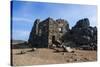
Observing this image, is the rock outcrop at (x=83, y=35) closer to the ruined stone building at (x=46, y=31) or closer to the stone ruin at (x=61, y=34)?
the stone ruin at (x=61, y=34)

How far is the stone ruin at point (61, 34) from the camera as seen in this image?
2.61 meters

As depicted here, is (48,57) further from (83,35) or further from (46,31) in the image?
(83,35)

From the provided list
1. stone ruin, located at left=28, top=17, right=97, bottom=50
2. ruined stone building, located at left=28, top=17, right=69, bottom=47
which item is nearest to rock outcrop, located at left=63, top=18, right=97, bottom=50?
stone ruin, located at left=28, top=17, right=97, bottom=50

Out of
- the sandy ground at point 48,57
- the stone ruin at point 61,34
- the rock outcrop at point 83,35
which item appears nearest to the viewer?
the sandy ground at point 48,57

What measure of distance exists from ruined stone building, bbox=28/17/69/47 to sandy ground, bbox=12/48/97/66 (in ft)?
0.32

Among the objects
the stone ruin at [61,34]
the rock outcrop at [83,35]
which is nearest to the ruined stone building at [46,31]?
the stone ruin at [61,34]

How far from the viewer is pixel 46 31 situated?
2660mm

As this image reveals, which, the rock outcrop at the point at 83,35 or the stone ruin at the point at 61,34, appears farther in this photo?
the rock outcrop at the point at 83,35

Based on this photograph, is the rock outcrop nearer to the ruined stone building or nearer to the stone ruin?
the stone ruin

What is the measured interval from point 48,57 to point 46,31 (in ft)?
1.06

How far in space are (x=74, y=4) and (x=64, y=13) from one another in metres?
0.19

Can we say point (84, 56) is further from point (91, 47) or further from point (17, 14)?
point (17, 14)

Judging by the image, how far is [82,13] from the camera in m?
2.84

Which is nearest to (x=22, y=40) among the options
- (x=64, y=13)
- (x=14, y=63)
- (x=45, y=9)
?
(x=14, y=63)
